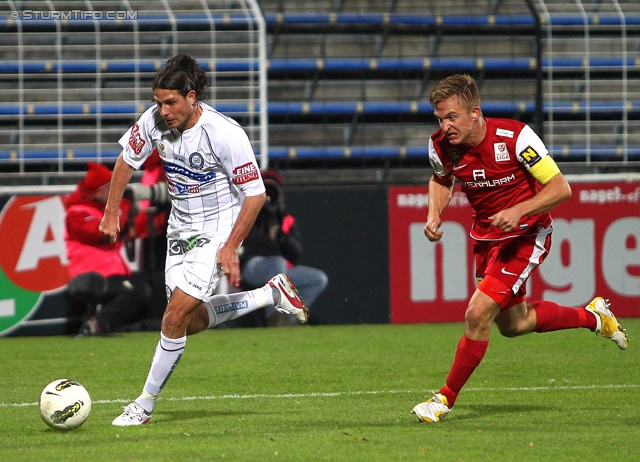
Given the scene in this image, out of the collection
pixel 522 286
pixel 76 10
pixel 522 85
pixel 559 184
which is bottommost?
pixel 522 286

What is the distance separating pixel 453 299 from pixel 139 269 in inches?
126

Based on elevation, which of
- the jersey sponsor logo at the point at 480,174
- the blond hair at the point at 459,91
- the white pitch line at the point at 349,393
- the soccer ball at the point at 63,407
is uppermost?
the blond hair at the point at 459,91

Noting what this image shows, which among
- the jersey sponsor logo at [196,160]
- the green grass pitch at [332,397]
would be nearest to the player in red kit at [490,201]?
the green grass pitch at [332,397]

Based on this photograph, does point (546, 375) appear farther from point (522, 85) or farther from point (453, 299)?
point (522, 85)

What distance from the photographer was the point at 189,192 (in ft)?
17.9

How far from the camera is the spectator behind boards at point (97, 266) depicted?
975 centimetres

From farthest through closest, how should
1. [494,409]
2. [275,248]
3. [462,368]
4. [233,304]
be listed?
[275,248], [233,304], [494,409], [462,368]

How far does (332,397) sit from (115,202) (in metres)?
1.81

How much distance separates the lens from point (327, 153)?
12797 mm

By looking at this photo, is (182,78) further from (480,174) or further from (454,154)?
(480,174)

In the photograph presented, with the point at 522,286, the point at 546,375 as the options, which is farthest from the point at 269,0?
the point at 522,286

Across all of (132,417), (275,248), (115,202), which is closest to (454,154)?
(115,202)

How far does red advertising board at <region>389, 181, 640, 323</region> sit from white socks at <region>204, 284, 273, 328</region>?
457 cm

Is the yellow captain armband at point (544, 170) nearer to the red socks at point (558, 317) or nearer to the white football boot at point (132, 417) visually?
the red socks at point (558, 317)
